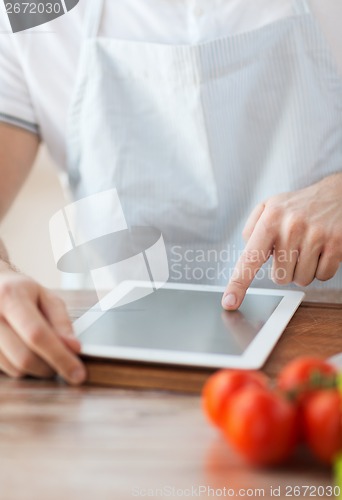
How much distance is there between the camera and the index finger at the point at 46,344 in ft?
2.77

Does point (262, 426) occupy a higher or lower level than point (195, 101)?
lower

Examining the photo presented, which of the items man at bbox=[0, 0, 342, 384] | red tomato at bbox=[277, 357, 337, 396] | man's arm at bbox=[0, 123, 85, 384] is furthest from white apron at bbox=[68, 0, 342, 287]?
red tomato at bbox=[277, 357, 337, 396]

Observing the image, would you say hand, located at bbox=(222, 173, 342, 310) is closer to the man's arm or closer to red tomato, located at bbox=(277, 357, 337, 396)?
the man's arm

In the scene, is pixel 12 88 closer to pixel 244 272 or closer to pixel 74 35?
pixel 74 35

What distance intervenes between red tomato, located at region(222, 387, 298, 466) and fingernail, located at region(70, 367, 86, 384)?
26cm

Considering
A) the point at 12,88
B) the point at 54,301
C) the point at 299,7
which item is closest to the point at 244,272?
the point at 54,301

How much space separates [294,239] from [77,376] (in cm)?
42

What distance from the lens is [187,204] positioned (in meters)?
1.33

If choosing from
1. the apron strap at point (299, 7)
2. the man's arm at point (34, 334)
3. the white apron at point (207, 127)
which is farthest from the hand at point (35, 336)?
the apron strap at point (299, 7)

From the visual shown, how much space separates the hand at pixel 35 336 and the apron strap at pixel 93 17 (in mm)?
576

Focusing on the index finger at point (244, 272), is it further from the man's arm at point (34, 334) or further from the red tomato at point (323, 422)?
the red tomato at point (323, 422)

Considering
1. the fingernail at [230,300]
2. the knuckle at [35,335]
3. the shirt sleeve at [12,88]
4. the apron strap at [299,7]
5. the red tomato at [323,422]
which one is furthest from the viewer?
the shirt sleeve at [12,88]

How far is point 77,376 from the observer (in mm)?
852

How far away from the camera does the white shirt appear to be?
127 centimetres
